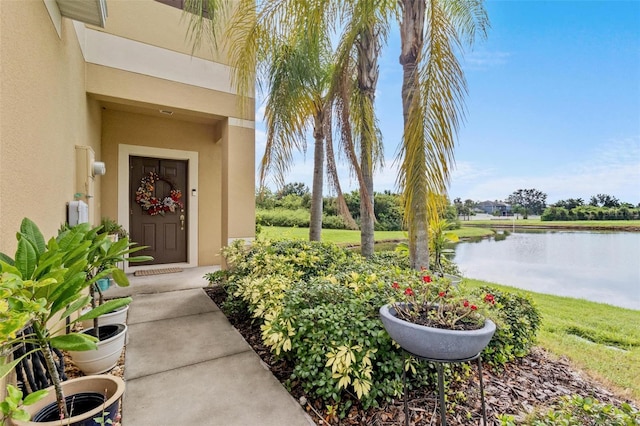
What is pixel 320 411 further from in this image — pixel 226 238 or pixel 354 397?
pixel 226 238

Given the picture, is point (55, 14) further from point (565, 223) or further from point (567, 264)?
point (565, 223)

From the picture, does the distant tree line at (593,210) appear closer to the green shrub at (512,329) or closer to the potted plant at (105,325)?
the green shrub at (512,329)

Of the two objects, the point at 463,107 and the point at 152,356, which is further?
the point at 463,107

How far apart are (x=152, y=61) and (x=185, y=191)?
247cm

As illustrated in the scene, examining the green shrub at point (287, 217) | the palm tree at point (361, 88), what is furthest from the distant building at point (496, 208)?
the palm tree at point (361, 88)

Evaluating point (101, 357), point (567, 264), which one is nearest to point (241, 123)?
point (101, 357)

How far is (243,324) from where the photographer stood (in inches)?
128

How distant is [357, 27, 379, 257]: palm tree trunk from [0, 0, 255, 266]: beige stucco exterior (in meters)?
2.01

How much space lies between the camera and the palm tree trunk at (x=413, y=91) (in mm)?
2795

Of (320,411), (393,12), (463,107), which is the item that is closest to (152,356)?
(320,411)

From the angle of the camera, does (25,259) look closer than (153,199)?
Yes

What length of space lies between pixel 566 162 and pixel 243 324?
14116 millimetres

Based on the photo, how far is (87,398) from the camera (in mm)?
1477

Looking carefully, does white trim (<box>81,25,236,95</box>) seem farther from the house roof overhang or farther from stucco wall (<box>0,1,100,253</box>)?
the house roof overhang
